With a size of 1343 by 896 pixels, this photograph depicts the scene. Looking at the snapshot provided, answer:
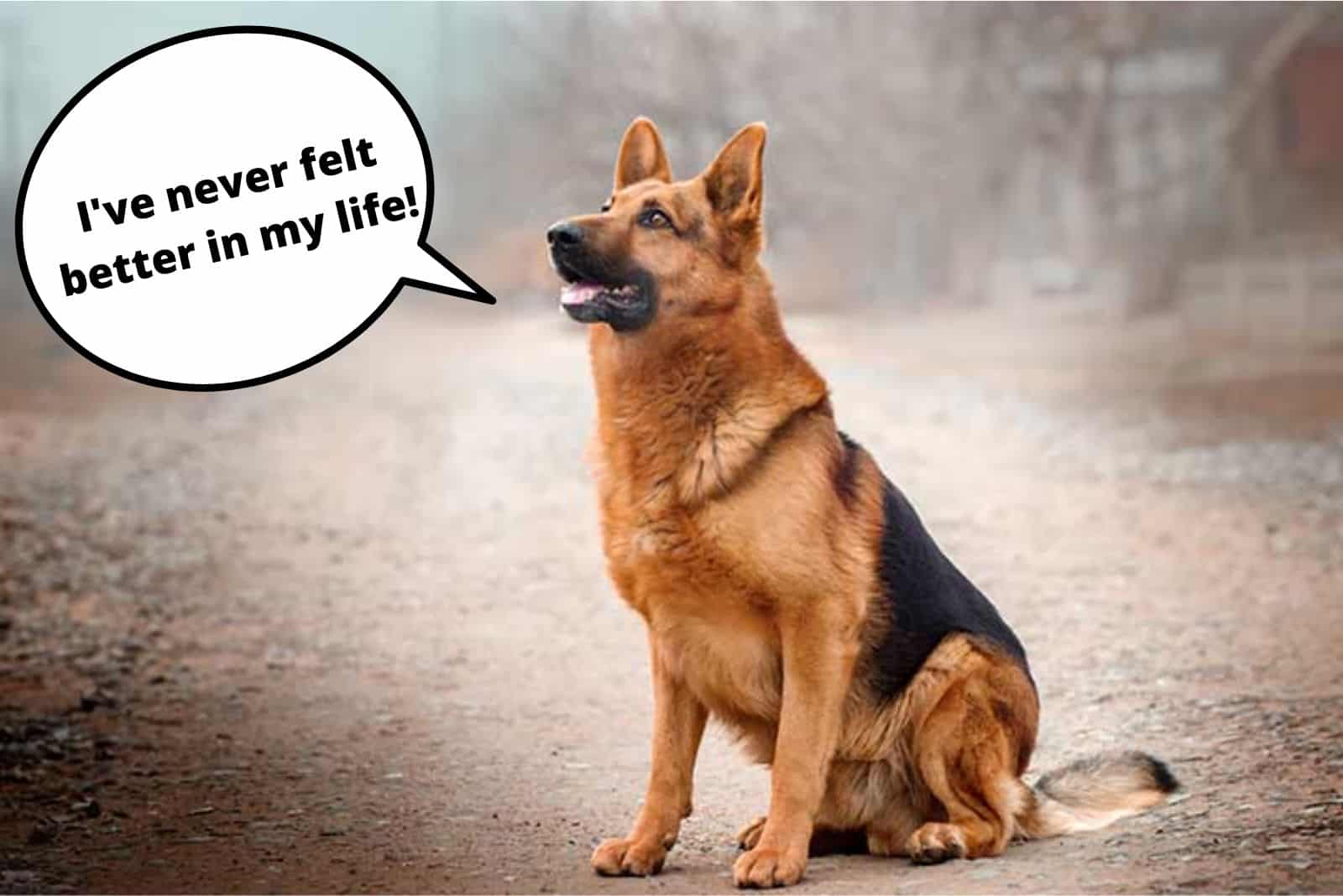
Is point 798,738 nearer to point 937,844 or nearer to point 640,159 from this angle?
point 937,844

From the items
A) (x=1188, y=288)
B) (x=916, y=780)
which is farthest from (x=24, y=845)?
(x=1188, y=288)

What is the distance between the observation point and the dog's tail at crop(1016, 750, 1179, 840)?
13.4 feet

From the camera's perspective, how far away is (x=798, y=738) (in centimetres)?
364

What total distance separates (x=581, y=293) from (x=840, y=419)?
763cm

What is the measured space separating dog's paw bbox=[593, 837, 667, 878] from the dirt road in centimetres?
4

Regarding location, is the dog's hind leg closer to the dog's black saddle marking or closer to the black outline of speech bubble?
the dog's black saddle marking

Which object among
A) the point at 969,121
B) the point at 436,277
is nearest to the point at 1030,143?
the point at 969,121

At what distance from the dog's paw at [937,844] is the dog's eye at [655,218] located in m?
1.32

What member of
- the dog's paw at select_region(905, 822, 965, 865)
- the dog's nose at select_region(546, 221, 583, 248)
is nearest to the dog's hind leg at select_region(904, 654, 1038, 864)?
the dog's paw at select_region(905, 822, 965, 865)

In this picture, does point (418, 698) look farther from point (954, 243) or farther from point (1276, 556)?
point (954, 243)

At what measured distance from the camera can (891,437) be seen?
435 inches

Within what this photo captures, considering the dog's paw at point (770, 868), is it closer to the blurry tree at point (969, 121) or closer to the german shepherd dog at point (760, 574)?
the german shepherd dog at point (760, 574)

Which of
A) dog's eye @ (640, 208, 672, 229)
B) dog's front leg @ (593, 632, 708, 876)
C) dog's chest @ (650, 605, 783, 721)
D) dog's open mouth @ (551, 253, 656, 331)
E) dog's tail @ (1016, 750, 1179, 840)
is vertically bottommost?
dog's tail @ (1016, 750, 1179, 840)

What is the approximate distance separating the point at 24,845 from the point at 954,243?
13169mm
